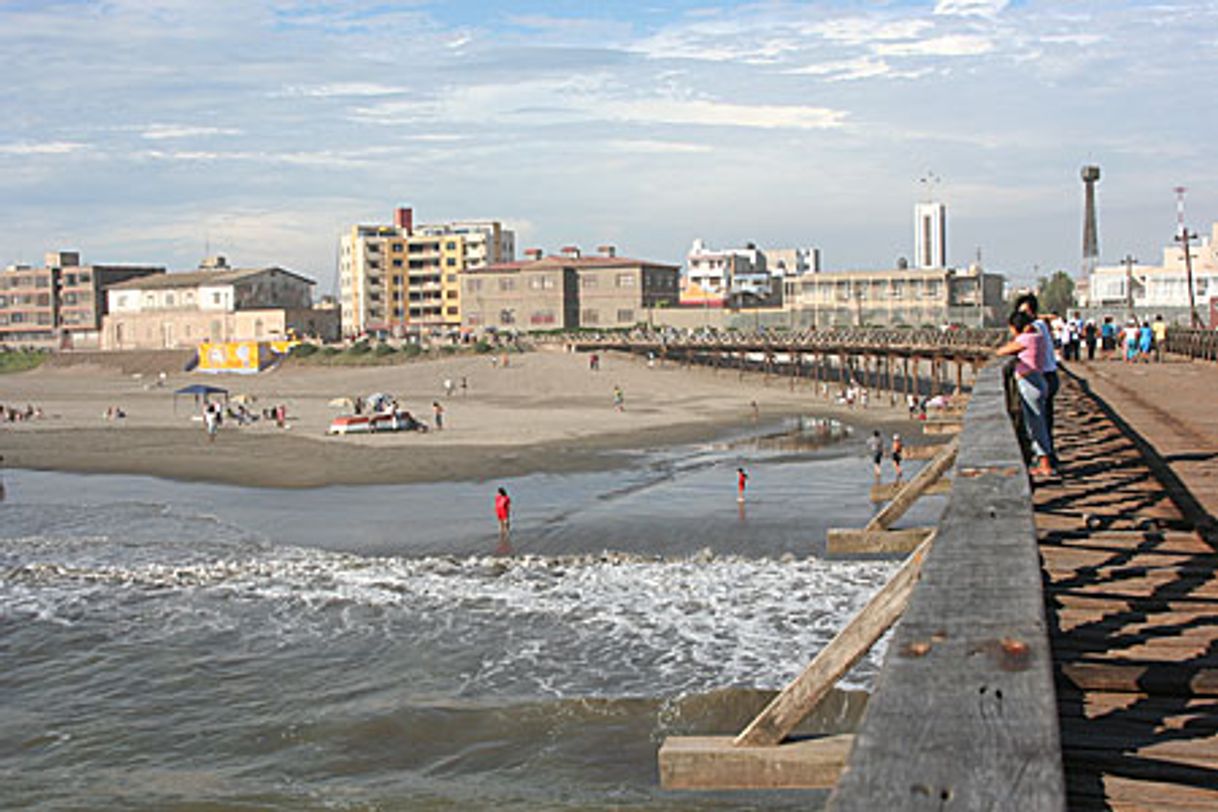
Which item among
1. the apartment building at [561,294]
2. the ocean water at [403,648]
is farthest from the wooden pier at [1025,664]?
the apartment building at [561,294]

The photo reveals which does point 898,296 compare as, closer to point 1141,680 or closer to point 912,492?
point 912,492

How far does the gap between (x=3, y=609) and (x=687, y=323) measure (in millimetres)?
86499

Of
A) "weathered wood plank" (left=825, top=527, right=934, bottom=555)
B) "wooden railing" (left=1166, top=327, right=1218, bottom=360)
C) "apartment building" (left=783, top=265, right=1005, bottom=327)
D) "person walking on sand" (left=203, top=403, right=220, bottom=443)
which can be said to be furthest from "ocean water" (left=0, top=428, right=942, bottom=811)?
"apartment building" (left=783, top=265, right=1005, bottom=327)

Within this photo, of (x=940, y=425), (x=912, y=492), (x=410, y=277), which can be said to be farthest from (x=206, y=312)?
(x=912, y=492)

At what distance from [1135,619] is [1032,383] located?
4.84 metres

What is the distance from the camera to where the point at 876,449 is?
35844 millimetres

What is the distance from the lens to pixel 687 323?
10475 cm

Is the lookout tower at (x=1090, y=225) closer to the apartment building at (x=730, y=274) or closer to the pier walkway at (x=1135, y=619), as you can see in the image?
the apartment building at (x=730, y=274)

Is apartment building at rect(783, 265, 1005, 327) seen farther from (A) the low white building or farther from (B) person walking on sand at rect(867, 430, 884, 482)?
(B) person walking on sand at rect(867, 430, 884, 482)

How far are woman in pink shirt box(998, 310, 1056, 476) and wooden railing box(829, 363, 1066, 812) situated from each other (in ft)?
20.0

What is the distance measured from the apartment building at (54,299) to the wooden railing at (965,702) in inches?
4904

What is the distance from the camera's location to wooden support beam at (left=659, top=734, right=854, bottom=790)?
14.6 ft

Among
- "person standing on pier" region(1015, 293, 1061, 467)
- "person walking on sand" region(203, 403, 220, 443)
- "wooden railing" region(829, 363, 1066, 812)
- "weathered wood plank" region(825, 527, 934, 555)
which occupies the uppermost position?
"person standing on pier" region(1015, 293, 1061, 467)

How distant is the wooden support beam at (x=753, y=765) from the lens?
444 centimetres
